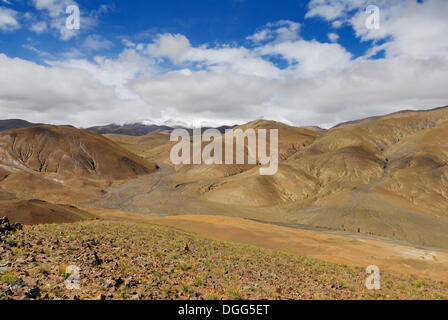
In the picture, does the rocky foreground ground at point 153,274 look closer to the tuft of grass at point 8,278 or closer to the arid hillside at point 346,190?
the tuft of grass at point 8,278

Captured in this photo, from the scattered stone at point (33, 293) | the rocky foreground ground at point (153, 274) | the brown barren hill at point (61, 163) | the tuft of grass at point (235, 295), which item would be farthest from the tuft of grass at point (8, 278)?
the brown barren hill at point (61, 163)

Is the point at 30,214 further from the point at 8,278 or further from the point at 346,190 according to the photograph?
the point at 346,190

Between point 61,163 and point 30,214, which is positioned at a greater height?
point 61,163

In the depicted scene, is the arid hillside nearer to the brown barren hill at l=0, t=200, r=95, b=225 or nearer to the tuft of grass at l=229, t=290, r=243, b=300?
the brown barren hill at l=0, t=200, r=95, b=225

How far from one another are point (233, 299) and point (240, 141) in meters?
131

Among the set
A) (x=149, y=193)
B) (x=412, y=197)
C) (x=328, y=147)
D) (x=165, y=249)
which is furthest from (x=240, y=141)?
(x=165, y=249)

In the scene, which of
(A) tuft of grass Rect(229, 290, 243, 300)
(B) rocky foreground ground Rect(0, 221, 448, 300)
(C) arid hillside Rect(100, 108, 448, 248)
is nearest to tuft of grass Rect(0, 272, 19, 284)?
(B) rocky foreground ground Rect(0, 221, 448, 300)

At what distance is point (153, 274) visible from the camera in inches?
393

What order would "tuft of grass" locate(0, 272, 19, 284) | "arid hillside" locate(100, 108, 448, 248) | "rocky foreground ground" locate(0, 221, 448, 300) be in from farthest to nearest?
1. "arid hillside" locate(100, 108, 448, 248)
2. "rocky foreground ground" locate(0, 221, 448, 300)
3. "tuft of grass" locate(0, 272, 19, 284)

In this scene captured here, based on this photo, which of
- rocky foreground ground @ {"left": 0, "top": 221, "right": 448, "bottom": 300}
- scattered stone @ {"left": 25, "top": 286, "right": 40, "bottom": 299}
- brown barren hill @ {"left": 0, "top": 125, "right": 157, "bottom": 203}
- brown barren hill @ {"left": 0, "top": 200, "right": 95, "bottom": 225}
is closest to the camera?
scattered stone @ {"left": 25, "top": 286, "right": 40, "bottom": 299}

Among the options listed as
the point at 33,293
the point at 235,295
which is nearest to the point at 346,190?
the point at 235,295

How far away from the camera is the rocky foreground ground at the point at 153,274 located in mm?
7970

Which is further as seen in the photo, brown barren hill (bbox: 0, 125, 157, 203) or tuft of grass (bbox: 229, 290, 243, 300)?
brown barren hill (bbox: 0, 125, 157, 203)

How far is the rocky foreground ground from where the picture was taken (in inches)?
314
